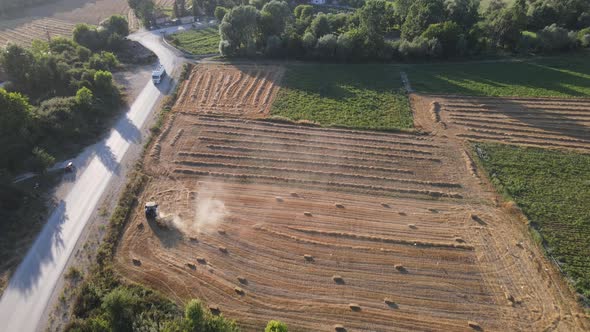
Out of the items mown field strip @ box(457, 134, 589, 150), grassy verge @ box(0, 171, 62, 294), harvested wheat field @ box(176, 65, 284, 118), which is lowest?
grassy verge @ box(0, 171, 62, 294)

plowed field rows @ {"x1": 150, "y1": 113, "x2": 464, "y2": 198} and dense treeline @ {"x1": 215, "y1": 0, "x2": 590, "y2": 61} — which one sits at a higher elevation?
dense treeline @ {"x1": 215, "y1": 0, "x2": 590, "y2": 61}

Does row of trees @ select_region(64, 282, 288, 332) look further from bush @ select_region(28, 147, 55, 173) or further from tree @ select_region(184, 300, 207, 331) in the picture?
→ bush @ select_region(28, 147, 55, 173)

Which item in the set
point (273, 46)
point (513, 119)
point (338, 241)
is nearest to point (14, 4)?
point (273, 46)

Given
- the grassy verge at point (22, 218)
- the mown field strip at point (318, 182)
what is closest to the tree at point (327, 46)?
the mown field strip at point (318, 182)

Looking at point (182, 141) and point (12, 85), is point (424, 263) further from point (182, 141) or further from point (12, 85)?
point (12, 85)

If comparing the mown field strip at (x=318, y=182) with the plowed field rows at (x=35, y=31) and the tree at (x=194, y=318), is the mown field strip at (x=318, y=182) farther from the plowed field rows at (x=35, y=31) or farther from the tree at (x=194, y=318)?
the plowed field rows at (x=35, y=31)

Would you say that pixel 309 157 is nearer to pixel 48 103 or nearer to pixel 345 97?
pixel 345 97

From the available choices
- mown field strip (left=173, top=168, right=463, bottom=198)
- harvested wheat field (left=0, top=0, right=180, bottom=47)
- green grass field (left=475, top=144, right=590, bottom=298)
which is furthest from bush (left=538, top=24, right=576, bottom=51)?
harvested wheat field (left=0, top=0, right=180, bottom=47)
